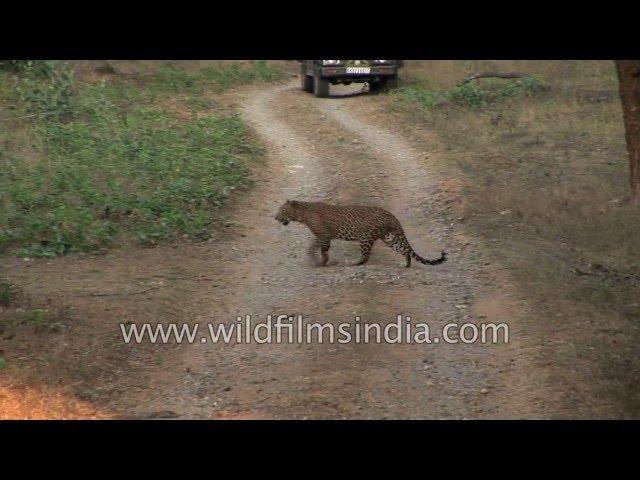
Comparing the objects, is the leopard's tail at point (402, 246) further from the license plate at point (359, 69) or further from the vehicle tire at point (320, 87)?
the vehicle tire at point (320, 87)

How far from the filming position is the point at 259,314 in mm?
10031

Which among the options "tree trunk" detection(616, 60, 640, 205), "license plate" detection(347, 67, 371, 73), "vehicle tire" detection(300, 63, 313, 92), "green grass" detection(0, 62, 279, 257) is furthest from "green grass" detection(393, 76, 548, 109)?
"tree trunk" detection(616, 60, 640, 205)

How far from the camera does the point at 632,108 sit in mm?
12344

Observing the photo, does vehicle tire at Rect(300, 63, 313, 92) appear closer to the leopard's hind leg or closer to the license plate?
the license plate

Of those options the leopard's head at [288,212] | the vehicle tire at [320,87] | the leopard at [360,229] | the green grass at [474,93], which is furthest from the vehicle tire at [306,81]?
the leopard at [360,229]

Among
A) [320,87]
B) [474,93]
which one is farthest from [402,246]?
[320,87]

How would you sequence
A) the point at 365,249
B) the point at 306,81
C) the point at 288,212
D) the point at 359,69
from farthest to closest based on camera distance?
1. the point at 306,81
2. the point at 359,69
3. the point at 288,212
4. the point at 365,249

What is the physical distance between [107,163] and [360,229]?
5703mm

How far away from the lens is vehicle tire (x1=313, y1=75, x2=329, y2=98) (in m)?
24.8

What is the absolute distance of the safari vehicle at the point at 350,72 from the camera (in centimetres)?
2445

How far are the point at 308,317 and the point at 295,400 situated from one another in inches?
75.2

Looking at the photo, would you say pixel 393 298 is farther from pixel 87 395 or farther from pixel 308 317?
pixel 87 395

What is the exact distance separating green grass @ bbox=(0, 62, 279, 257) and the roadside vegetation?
398 cm

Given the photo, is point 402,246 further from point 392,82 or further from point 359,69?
point 392,82
